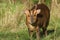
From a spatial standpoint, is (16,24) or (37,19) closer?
(37,19)

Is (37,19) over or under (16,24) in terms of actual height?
over

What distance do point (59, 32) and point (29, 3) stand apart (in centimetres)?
241

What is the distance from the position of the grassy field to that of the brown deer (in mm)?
274

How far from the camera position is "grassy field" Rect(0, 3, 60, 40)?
745cm

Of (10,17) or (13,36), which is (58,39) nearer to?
(13,36)

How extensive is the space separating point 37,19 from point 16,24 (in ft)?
5.25

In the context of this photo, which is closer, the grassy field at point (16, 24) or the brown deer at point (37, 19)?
the brown deer at point (37, 19)

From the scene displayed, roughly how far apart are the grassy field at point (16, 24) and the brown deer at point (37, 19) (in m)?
0.27

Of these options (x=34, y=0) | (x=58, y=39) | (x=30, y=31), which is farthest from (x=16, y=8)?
(x=58, y=39)

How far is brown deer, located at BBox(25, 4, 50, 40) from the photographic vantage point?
690cm

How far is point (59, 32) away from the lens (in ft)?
25.2

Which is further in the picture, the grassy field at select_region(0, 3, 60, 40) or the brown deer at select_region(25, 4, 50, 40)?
the grassy field at select_region(0, 3, 60, 40)

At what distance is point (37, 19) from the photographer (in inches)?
285

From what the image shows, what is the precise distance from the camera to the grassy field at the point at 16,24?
7.45 m
